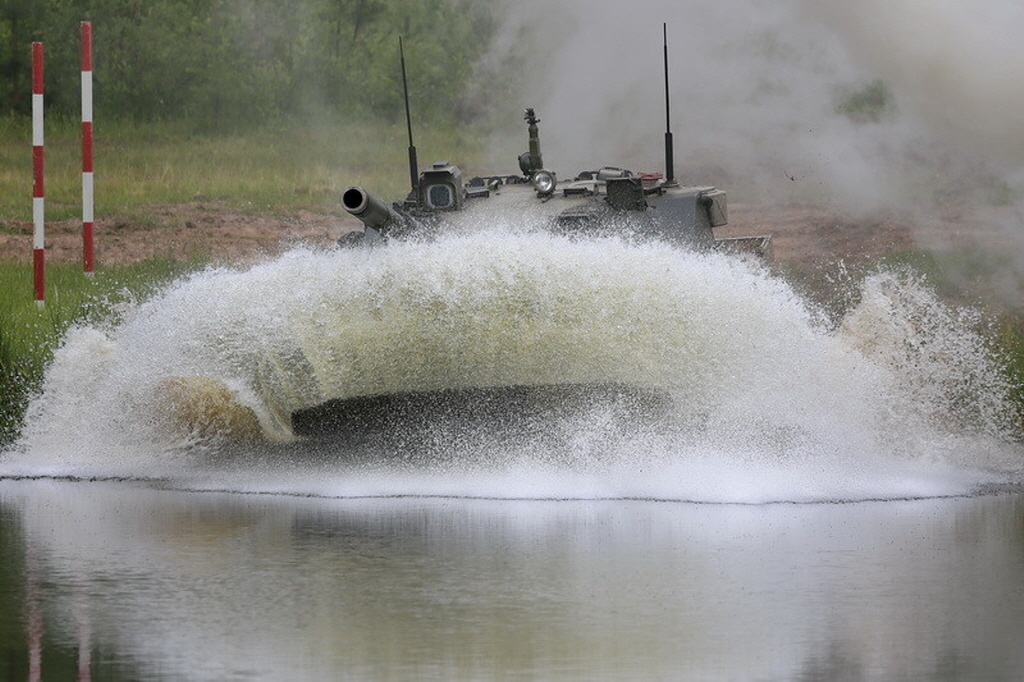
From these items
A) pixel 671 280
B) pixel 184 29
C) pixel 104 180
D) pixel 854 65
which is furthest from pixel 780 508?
pixel 184 29

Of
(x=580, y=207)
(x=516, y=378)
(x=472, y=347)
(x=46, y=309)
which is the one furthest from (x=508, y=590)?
(x=46, y=309)

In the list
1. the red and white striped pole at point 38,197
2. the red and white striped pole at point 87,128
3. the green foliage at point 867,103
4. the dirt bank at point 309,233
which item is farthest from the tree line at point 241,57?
the red and white striped pole at point 38,197

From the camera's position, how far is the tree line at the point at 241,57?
37.2 metres

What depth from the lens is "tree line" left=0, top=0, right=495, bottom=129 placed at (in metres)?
37.2

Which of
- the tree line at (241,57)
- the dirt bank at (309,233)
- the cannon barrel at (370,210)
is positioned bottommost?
the cannon barrel at (370,210)

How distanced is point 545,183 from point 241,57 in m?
19.6

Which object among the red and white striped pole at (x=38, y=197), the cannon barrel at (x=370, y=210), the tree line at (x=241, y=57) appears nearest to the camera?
the cannon barrel at (x=370, y=210)

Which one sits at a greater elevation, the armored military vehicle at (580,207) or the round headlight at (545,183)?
the round headlight at (545,183)

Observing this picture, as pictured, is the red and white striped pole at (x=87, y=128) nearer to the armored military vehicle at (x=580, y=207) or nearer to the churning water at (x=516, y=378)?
the armored military vehicle at (x=580, y=207)

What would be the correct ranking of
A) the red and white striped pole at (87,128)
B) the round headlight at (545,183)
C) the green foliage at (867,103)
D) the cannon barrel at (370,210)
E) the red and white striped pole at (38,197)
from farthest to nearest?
the green foliage at (867,103), the red and white striped pole at (87,128), the red and white striped pole at (38,197), the round headlight at (545,183), the cannon barrel at (370,210)

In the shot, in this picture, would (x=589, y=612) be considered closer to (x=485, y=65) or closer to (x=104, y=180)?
(x=104, y=180)

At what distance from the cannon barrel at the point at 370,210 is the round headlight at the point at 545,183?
1.27 meters

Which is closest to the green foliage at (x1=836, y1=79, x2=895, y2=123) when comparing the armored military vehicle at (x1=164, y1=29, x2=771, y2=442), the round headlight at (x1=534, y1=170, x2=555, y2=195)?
the round headlight at (x1=534, y1=170, x2=555, y2=195)

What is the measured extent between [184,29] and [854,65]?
18923 mm
